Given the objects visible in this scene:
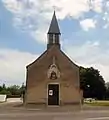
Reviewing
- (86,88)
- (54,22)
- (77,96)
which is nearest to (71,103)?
(77,96)

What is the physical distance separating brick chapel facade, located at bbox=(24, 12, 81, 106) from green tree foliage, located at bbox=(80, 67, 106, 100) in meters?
47.9

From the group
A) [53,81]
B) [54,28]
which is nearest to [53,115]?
[53,81]

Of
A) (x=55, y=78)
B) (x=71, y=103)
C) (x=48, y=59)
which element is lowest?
(x=71, y=103)

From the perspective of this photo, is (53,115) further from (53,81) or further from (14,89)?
(14,89)

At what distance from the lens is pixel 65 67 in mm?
51406

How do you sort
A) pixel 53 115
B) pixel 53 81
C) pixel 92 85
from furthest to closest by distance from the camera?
1. pixel 92 85
2. pixel 53 81
3. pixel 53 115

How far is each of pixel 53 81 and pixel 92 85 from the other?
50.9 m

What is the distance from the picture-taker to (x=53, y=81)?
166ft

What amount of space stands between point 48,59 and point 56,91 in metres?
5.33

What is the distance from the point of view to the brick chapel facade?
5022 cm

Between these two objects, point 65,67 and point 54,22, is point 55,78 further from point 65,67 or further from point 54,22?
point 54,22

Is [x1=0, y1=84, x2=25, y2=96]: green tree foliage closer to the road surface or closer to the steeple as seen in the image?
the steeple

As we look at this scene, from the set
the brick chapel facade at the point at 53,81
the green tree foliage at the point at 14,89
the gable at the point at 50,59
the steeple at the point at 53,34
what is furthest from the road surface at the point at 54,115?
the green tree foliage at the point at 14,89

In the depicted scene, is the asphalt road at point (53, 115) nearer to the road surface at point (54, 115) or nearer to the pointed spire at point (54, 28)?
the road surface at point (54, 115)
